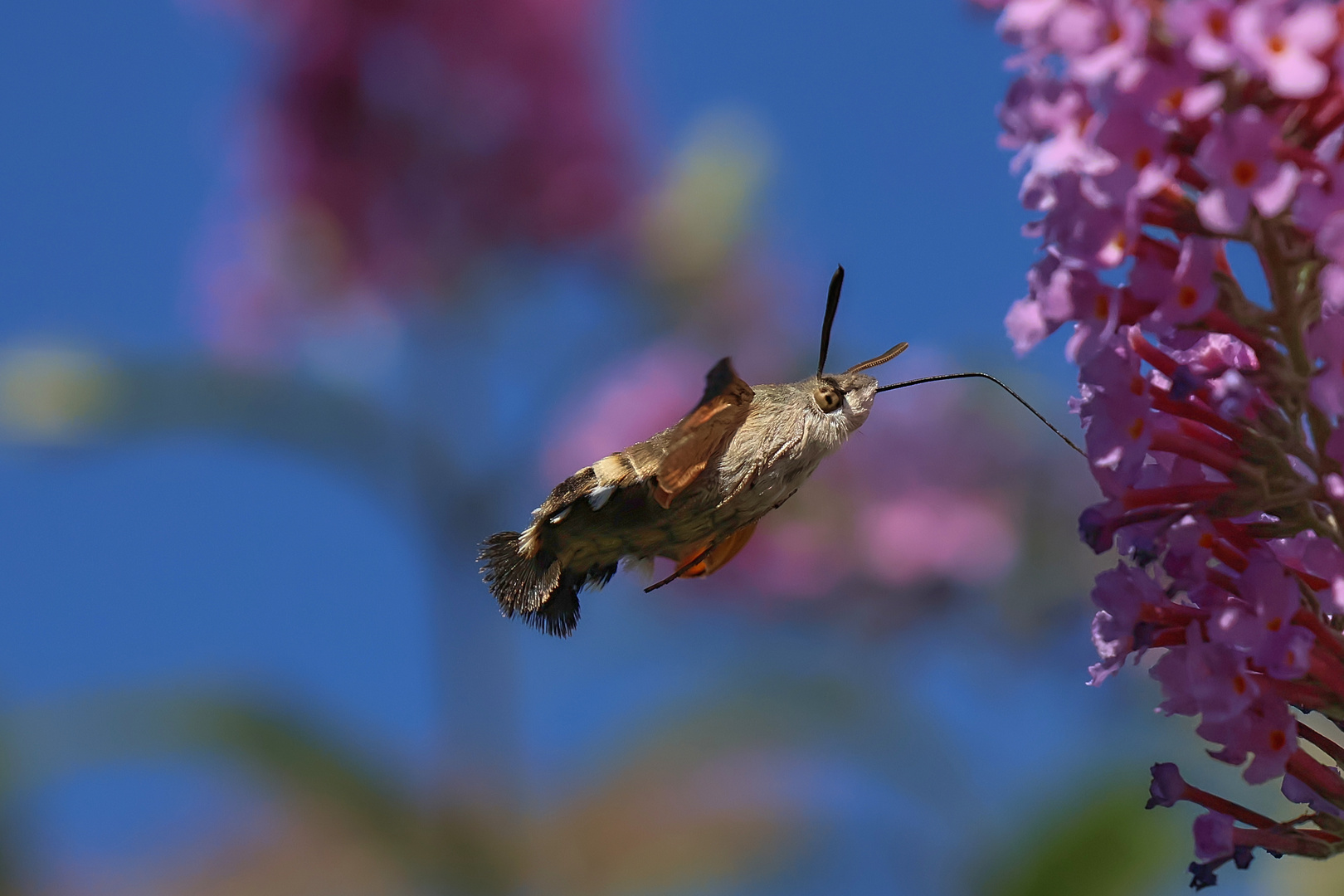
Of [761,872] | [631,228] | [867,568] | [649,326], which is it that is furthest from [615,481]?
[631,228]

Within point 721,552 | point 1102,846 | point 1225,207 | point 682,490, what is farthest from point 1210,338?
point 1102,846

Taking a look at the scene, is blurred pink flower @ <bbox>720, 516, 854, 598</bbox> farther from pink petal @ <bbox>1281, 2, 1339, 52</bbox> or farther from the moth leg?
pink petal @ <bbox>1281, 2, 1339, 52</bbox>

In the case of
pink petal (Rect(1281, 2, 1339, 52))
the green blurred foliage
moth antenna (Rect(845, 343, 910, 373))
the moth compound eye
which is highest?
moth antenna (Rect(845, 343, 910, 373))

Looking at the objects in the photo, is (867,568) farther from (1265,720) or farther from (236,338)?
(1265,720)

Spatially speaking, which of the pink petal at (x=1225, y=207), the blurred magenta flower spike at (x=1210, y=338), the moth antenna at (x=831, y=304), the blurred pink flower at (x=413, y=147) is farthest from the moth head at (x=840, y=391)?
the blurred pink flower at (x=413, y=147)

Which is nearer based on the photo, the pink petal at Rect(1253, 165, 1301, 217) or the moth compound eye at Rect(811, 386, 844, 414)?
the pink petal at Rect(1253, 165, 1301, 217)

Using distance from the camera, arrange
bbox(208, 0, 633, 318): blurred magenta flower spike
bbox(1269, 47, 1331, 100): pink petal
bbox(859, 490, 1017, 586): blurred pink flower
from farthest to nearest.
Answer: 1. bbox(208, 0, 633, 318): blurred magenta flower spike
2. bbox(859, 490, 1017, 586): blurred pink flower
3. bbox(1269, 47, 1331, 100): pink petal

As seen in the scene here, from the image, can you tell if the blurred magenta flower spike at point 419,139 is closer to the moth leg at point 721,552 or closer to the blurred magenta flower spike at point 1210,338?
the moth leg at point 721,552

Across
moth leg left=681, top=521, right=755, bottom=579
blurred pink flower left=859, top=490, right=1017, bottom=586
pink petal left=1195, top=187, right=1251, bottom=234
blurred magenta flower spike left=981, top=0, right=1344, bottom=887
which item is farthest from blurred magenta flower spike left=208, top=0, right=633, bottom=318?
pink petal left=1195, top=187, right=1251, bottom=234
